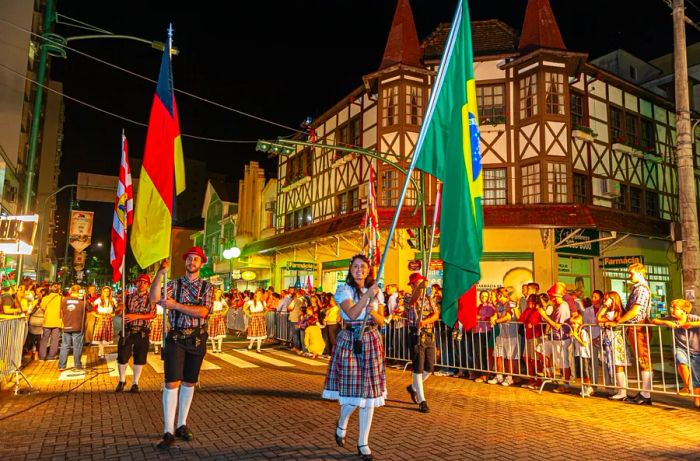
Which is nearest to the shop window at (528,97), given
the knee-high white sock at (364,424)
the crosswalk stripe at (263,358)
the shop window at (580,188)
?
the shop window at (580,188)

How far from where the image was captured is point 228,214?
46750mm

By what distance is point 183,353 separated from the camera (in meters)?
5.79

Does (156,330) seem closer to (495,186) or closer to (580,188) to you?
(495,186)

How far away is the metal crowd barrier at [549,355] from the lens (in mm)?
8906

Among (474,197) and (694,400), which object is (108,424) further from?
(694,400)

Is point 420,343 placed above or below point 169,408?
above

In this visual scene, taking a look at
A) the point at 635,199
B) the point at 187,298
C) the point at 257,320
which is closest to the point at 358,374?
the point at 187,298

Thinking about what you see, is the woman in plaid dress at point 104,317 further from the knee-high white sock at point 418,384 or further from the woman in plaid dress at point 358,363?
the woman in plaid dress at point 358,363

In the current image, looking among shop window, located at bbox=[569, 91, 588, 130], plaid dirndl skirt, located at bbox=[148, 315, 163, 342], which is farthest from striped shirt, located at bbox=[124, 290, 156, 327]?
shop window, located at bbox=[569, 91, 588, 130]

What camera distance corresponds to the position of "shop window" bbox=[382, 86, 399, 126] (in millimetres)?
23062

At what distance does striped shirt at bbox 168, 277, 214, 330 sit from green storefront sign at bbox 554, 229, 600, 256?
57.2ft

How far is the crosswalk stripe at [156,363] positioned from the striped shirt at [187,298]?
19.4 feet

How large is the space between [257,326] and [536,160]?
529 inches

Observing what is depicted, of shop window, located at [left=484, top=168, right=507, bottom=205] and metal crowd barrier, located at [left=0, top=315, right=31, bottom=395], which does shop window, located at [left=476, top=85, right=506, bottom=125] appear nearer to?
shop window, located at [left=484, top=168, right=507, bottom=205]
